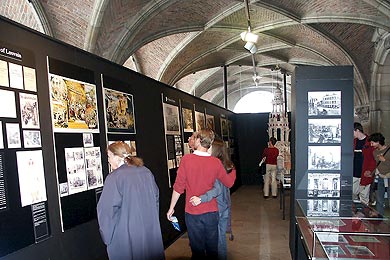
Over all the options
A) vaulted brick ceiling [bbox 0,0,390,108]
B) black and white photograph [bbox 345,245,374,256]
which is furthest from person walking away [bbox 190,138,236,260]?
vaulted brick ceiling [bbox 0,0,390,108]

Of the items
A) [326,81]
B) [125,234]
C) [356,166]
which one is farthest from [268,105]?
[125,234]

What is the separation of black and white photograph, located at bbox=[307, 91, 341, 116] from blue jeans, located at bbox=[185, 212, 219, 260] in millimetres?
1868

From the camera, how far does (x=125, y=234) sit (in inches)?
116

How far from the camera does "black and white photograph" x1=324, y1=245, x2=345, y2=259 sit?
2469 millimetres

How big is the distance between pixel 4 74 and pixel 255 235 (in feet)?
15.9

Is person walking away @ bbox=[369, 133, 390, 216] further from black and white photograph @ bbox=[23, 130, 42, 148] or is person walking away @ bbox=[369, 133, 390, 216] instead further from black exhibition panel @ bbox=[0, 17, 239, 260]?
black and white photograph @ bbox=[23, 130, 42, 148]

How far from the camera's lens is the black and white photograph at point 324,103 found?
4434 millimetres

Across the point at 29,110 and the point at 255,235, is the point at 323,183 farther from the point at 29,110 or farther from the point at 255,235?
the point at 29,110

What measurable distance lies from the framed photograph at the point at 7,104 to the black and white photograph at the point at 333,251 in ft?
7.82

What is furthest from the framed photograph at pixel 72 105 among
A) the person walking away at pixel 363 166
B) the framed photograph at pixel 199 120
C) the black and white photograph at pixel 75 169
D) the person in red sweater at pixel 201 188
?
the person walking away at pixel 363 166

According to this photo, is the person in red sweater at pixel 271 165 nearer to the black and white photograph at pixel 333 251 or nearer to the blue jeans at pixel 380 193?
the blue jeans at pixel 380 193

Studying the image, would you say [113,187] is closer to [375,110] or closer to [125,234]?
[125,234]

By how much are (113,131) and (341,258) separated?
8.34 feet

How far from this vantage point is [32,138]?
105 inches
